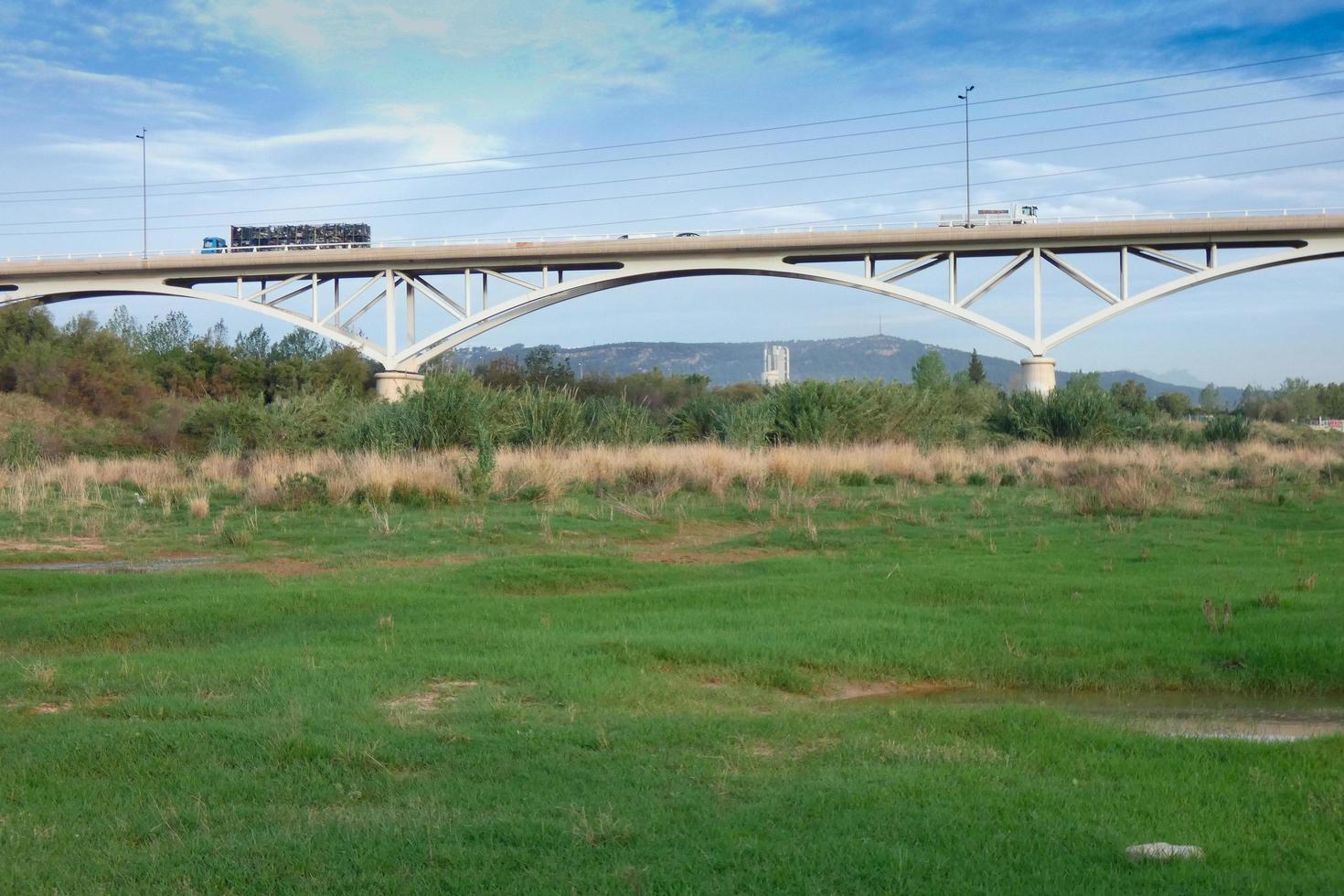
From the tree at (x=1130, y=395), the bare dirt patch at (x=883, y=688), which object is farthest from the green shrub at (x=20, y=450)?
the tree at (x=1130, y=395)

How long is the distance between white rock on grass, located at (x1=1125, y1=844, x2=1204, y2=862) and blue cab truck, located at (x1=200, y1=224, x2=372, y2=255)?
5422 cm

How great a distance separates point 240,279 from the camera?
182ft

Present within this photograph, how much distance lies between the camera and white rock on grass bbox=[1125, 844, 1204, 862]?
4363mm

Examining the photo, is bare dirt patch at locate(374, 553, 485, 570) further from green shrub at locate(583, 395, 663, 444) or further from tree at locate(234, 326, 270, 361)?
tree at locate(234, 326, 270, 361)

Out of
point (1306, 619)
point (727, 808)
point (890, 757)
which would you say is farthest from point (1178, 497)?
point (727, 808)

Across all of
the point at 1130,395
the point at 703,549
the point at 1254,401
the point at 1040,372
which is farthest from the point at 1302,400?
the point at 703,549

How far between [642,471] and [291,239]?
4034cm

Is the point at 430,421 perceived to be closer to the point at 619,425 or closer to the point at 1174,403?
the point at 619,425

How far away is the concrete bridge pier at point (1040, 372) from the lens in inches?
1896

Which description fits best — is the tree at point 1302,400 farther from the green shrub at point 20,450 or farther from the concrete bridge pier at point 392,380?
the green shrub at point 20,450

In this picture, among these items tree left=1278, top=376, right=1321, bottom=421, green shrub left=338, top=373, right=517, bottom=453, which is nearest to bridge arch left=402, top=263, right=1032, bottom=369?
green shrub left=338, top=373, right=517, bottom=453

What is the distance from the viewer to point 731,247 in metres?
49.6

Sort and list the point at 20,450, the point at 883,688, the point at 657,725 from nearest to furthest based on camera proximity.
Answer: the point at 657,725 < the point at 883,688 < the point at 20,450

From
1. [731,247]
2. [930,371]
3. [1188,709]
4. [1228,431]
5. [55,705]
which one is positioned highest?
[731,247]
